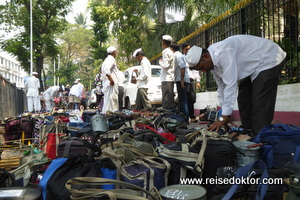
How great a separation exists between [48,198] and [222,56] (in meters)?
2.42

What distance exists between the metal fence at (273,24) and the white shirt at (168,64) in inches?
79.9

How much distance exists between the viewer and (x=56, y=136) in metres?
3.84

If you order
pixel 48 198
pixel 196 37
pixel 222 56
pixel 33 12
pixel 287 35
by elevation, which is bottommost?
pixel 48 198

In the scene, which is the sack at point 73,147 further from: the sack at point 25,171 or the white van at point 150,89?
the white van at point 150,89

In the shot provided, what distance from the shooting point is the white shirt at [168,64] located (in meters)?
7.77

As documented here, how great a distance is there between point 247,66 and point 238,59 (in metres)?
0.16

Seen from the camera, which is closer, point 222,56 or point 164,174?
point 164,174

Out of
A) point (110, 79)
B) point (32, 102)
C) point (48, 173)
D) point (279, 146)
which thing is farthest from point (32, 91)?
point (279, 146)

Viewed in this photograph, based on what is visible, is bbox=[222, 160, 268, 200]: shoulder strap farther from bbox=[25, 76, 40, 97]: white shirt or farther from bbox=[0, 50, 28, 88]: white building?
bbox=[0, 50, 28, 88]: white building

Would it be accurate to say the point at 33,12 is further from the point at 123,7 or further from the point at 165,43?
the point at 165,43

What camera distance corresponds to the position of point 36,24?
29609mm

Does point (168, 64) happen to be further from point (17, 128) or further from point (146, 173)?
point (146, 173)

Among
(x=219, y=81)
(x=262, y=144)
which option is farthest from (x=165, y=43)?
(x=262, y=144)

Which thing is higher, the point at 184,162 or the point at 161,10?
the point at 161,10
